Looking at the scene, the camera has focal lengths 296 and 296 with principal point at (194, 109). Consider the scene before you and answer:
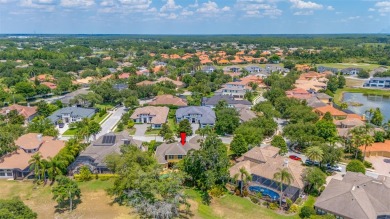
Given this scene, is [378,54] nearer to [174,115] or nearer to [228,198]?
[174,115]

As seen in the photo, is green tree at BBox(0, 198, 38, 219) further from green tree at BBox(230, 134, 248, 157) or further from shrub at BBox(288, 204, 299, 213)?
green tree at BBox(230, 134, 248, 157)

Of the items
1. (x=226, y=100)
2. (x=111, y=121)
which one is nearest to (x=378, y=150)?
(x=226, y=100)

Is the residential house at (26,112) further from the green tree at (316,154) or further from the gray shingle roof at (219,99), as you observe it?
the green tree at (316,154)

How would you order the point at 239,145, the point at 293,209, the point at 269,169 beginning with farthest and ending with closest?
the point at 239,145 → the point at 269,169 → the point at 293,209

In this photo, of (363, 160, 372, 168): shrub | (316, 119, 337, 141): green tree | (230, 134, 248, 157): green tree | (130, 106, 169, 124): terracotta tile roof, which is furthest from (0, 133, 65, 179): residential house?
(363, 160, 372, 168): shrub

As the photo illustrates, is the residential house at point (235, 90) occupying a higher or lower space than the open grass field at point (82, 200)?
higher

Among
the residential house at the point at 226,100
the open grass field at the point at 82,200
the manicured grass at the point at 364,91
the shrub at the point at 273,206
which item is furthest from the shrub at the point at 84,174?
the manicured grass at the point at 364,91

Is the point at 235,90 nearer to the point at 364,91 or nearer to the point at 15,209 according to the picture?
the point at 364,91
